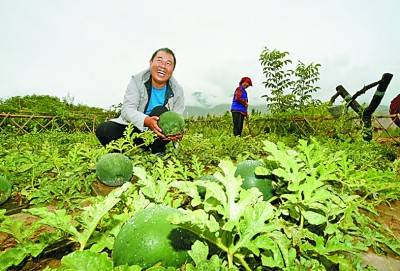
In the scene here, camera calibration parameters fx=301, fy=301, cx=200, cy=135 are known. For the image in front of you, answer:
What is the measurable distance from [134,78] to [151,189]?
3653mm

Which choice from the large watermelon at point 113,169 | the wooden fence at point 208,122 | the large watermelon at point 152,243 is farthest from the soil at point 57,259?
the wooden fence at point 208,122

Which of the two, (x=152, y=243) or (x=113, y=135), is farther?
(x=113, y=135)

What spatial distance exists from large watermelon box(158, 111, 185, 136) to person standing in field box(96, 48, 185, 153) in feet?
1.66

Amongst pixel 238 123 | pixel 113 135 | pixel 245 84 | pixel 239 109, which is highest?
pixel 245 84

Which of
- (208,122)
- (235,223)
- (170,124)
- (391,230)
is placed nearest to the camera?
(235,223)

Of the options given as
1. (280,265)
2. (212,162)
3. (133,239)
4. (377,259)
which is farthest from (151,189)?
Result: (212,162)

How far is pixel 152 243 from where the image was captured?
1.20 metres

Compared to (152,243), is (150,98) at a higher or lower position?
higher

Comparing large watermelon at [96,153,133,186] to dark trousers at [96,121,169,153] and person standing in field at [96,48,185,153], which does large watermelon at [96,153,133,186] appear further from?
dark trousers at [96,121,169,153]

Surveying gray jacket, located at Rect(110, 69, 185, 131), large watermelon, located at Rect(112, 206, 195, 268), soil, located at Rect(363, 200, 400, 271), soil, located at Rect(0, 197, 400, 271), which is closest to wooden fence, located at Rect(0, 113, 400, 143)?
gray jacket, located at Rect(110, 69, 185, 131)

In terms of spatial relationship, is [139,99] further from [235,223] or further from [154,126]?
[235,223]

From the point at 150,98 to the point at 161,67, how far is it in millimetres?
617

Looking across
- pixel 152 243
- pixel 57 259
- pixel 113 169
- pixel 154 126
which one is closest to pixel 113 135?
pixel 154 126

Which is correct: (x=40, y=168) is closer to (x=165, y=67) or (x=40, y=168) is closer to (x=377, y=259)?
(x=165, y=67)
